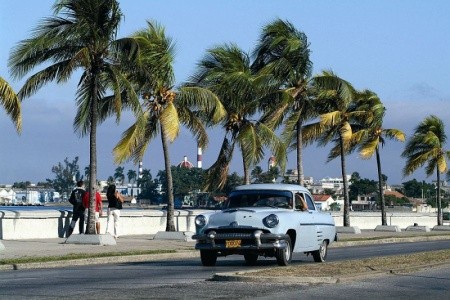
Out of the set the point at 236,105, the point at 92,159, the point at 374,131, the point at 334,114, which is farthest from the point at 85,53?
the point at 374,131

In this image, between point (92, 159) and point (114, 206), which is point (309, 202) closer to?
point (92, 159)

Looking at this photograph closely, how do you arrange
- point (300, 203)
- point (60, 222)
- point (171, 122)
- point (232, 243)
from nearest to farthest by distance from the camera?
point (232, 243) < point (300, 203) < point (60, 222) < point (171, 122)

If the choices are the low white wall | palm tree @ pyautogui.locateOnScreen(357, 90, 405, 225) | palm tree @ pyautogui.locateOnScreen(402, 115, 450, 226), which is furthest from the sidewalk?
palm tree @ pyautogui.locateOnScreen(402, 115, 450, 226)

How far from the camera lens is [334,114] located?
4741 centimetres

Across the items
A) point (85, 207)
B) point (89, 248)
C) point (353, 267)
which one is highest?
point (85, 207)

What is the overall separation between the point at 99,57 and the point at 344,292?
15826 mm

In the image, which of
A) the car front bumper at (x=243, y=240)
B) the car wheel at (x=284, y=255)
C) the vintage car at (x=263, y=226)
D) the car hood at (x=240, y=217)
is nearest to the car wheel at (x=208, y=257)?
the vintage car at (x=263, y=226)

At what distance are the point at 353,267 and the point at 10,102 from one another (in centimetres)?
1083

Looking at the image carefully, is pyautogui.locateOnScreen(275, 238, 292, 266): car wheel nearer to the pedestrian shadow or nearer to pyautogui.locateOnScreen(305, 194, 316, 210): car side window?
pyautogui.locateOnScreen(305, 194, 316, 210): car side window

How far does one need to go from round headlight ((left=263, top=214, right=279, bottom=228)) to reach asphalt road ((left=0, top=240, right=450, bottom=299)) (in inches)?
49.1

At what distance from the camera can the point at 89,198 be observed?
3066 centimetres

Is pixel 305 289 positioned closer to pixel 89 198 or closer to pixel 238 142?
pixel 89 198

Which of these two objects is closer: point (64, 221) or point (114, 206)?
point (114, 206)

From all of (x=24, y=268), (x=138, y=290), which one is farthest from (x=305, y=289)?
(x=24, y=268)
